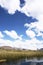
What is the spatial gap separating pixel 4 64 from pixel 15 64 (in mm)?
1819

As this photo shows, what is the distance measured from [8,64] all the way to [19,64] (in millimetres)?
1691

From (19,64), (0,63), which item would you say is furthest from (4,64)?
(19,64)

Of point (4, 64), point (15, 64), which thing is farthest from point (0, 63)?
point (15, 64)

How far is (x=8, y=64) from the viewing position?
1005 inches

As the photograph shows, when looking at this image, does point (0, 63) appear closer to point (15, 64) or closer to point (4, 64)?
point (4, 64)

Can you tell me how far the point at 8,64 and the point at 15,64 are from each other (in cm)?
122

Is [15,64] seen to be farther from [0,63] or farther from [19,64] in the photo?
[0,63]

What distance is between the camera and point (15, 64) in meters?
26.2

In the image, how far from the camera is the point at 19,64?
26156 mm

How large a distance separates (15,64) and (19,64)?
1.94 ft

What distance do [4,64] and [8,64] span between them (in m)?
0.61

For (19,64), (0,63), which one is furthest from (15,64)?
(0,63)

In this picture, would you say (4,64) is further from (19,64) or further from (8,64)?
(19,64)
